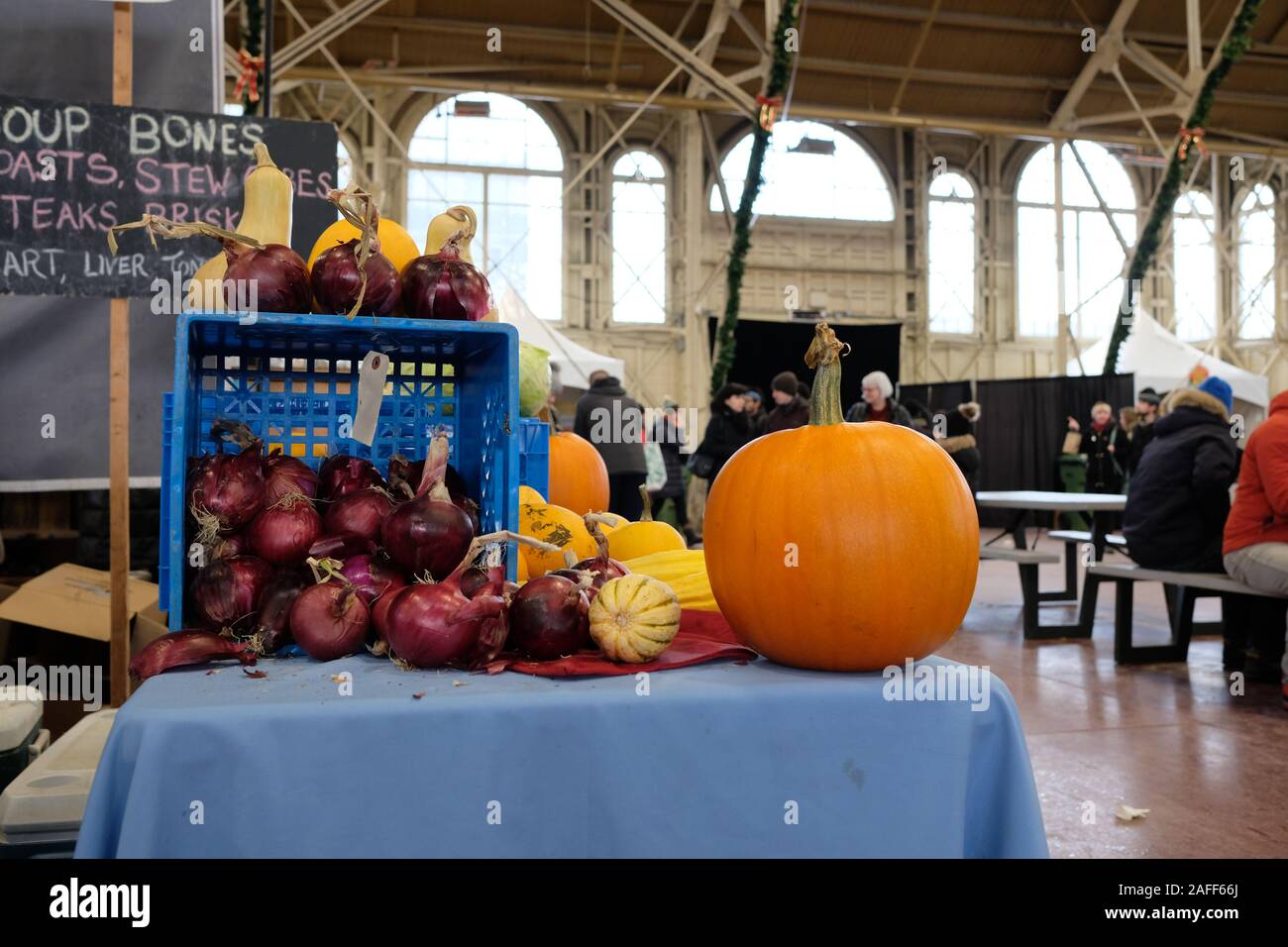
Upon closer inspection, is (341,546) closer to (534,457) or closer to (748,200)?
(534,457)

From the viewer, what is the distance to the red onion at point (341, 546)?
55.6 inches

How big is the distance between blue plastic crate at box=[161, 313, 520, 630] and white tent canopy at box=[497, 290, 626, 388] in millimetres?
9445

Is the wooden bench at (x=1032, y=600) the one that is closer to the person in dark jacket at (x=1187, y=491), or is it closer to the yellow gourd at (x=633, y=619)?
the person in dark jacket at (x=1187, y=491)

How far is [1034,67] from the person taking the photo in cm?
1559

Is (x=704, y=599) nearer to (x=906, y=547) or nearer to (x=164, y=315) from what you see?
(x=906, y=547)

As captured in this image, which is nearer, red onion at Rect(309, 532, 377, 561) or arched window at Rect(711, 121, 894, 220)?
red onion at Rect(309, 532, 377, 561)

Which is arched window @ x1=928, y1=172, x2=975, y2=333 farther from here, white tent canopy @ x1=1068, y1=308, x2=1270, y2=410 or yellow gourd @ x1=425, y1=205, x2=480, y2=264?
yellow gourd @ x1=425, y1=205, x2=480, y2=264

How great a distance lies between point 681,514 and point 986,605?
4.76m

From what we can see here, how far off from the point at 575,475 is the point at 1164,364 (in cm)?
1428

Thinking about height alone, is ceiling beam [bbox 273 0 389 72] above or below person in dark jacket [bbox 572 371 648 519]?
above

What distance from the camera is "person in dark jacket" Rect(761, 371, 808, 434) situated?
660cm

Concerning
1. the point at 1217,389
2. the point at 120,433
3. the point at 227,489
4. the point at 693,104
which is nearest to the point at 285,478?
the point at 227,489

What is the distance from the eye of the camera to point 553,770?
3.89 feet

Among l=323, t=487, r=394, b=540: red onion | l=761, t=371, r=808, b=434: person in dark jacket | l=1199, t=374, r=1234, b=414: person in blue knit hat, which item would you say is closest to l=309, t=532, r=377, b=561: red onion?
l=323, t=487, r=394, b=540: red onion
